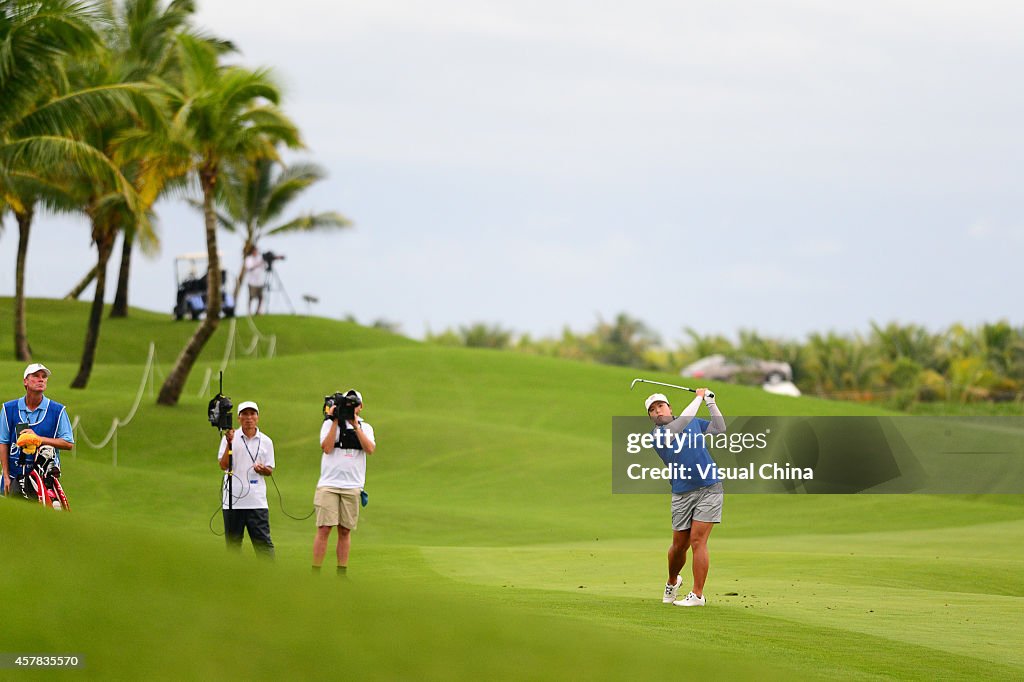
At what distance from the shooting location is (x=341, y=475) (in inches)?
501

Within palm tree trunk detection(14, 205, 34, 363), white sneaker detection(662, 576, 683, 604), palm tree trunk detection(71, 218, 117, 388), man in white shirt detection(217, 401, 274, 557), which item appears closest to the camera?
white sneaker detection(662, 576, 683, 604)

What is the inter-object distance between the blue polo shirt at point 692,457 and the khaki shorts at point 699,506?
60mm

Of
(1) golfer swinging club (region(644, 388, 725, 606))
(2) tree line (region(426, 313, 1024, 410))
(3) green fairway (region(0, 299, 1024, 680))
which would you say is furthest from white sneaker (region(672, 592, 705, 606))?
(2) tree line (region(426, 313, 1024, 410))

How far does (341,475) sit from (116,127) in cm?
2823

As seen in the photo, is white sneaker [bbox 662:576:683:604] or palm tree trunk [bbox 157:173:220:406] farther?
palm tree trunk [bbox 157:173:220:406]

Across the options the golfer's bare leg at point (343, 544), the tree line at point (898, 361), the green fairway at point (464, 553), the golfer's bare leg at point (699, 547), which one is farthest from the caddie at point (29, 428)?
the tree line at point (898, 361)

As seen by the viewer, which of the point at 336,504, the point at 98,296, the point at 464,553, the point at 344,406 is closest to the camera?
the point at 344,406

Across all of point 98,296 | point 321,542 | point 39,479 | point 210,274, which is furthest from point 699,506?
point 98,296

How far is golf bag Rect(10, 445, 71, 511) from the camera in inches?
433

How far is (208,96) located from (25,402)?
1957 cm

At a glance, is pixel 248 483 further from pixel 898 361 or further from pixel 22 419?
pixel 898 361

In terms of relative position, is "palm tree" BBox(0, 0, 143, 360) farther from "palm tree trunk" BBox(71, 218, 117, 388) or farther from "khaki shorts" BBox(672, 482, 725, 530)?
"khaki shorts" BBox(672, 482, 725, 530)

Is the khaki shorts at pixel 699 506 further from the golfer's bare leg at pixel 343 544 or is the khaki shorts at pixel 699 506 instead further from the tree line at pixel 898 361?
the tree line at pixel 898 361

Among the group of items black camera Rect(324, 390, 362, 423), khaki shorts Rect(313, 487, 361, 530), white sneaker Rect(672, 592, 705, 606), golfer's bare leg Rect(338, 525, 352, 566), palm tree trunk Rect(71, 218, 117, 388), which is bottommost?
white sneaker Rect(672, 592, 705, 606)
